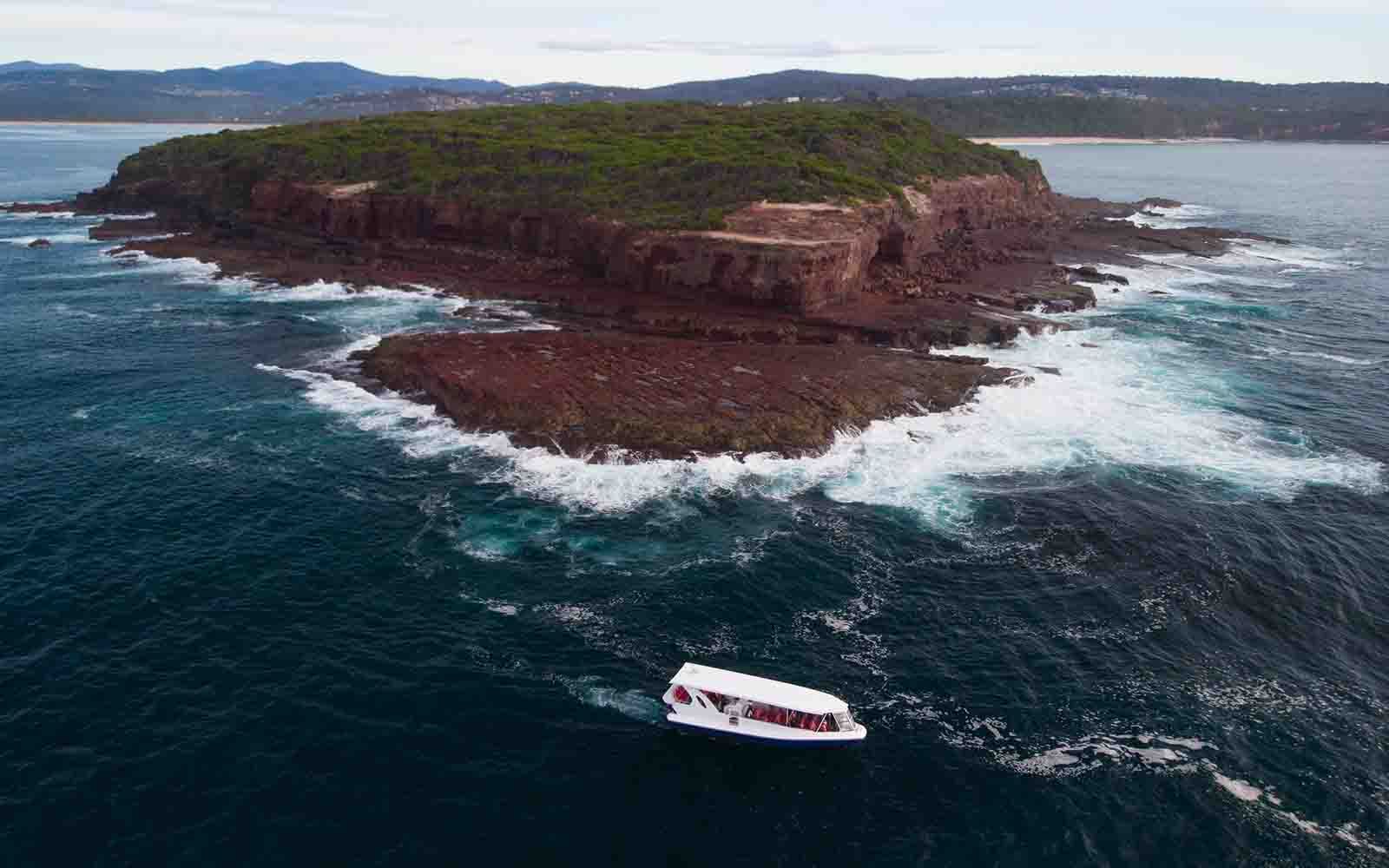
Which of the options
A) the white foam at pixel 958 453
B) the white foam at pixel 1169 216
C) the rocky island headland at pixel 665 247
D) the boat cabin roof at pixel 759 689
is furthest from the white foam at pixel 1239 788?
the white foam at pixel 1169 216

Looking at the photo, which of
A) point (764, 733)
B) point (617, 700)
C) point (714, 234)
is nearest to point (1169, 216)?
point (714, 234)

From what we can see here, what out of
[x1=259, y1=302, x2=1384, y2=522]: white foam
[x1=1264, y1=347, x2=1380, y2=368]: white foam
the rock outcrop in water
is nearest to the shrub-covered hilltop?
the rock outcrop in water

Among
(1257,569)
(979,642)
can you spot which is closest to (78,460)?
(979,642)

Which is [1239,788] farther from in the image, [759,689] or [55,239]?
[55,239]

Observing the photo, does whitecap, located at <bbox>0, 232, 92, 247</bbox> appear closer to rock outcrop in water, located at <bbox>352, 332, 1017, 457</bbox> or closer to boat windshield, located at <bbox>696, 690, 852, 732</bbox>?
rock outcrop in water, located at <bbox>352, 332, 1017, 457</bbox>

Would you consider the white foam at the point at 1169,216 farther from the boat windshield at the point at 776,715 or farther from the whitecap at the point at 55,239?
the whitecap at the point at 55,239

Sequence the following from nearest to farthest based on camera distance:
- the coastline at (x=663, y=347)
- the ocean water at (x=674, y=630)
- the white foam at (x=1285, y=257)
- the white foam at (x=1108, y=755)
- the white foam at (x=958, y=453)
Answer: the ocean water at (x=674, y=630)
the white foam at (x=1108, y=755)
the white foam at (x=958, y=453)
the coastline at (x=663, y=347)
the white foam at (x=1285, y=257)

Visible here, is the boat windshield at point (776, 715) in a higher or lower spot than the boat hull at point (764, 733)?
higher
